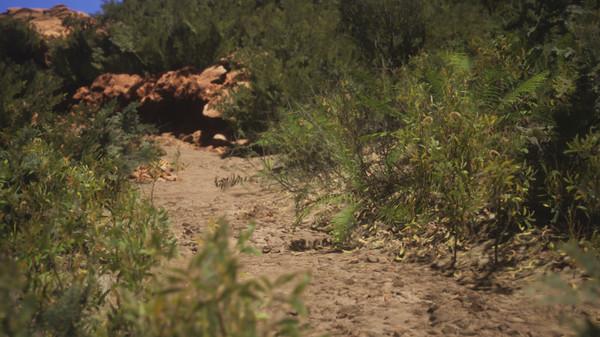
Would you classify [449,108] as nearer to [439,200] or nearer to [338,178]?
[439,200]

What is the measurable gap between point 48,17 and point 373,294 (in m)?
19.1

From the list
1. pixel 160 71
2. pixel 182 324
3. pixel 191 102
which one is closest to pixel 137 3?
pixel 160 71

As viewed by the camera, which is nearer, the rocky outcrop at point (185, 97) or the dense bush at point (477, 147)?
the dense bush at point (477, 147)

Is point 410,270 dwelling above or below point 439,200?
below

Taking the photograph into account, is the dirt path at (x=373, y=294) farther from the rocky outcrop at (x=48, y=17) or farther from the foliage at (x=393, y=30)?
the rocky outcrop at (x=48, y=17)

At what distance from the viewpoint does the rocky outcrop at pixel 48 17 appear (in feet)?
49.7

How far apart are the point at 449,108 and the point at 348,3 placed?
5197 millimetres

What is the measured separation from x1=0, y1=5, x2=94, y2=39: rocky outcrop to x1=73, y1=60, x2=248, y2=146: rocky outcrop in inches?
235

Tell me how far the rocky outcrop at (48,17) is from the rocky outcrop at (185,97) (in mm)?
5980

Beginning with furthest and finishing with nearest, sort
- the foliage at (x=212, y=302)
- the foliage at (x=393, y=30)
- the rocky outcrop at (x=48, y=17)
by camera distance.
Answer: the rocky outcrop at (x=48, y=17), the foliage at (x=393, y=30), the foliage at (x=212, y=302)

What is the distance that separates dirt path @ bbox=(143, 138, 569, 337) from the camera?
2277 millimetres

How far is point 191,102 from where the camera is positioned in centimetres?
845

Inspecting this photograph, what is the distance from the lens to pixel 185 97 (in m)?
8.45

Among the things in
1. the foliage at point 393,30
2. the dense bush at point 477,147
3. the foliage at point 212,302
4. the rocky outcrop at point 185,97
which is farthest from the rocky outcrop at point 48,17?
the foliage at point 212,302
